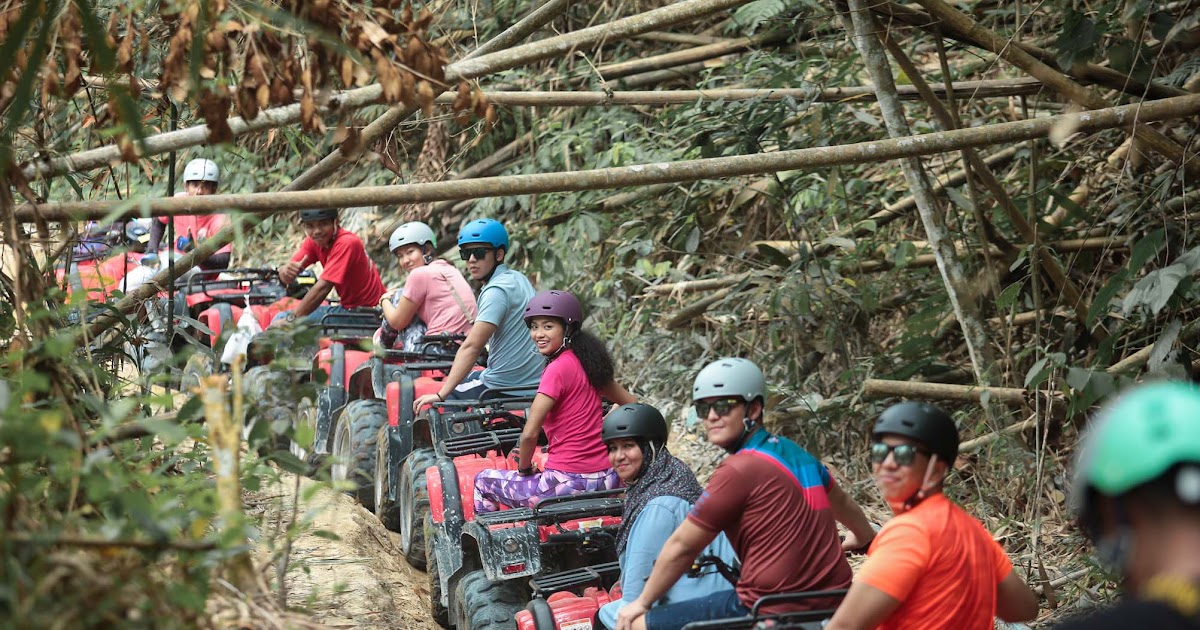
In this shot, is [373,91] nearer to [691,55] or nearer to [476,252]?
[476,252]

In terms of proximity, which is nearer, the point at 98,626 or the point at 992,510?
the point at 98,626

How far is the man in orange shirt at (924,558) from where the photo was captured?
3369mm

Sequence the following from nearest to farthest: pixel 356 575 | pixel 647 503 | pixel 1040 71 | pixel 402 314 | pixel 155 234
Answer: pixel 647 503, pixel 1040 71, pixel 356 575, pixel 402 314, pixel 155 234

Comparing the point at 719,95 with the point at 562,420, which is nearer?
the point at 562,420

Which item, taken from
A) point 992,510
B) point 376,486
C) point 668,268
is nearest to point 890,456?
point 992,510

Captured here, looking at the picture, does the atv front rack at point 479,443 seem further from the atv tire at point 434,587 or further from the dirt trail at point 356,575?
the dirt trail at point 356,575

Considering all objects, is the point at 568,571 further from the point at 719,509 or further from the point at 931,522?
the point at 931,522

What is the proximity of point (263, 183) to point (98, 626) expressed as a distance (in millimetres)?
12643

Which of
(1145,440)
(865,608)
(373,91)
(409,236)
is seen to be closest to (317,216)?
(409,236)

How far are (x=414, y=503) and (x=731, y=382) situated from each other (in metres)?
3.12

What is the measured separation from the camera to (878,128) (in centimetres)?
835

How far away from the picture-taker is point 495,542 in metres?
5.51

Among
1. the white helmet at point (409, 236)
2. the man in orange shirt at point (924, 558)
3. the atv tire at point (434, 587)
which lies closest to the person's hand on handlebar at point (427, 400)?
the atv tire at point (434, 587)

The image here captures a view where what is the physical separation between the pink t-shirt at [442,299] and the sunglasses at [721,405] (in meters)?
3.90
